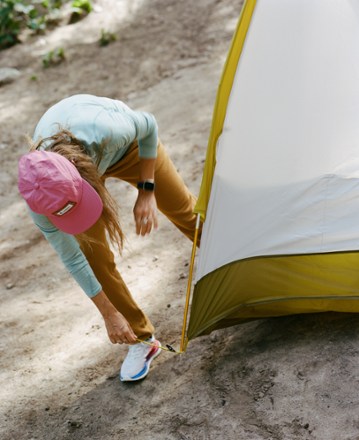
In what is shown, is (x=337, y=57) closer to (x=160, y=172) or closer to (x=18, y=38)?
(x=160, y=172)

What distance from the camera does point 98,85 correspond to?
266 inches

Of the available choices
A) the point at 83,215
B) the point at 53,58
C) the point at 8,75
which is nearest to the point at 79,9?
the point at 53,58

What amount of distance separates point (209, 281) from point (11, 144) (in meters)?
3.67

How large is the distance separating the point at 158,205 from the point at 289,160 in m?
0.72

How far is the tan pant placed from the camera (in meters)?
2.98

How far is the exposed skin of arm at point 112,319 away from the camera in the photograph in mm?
2809

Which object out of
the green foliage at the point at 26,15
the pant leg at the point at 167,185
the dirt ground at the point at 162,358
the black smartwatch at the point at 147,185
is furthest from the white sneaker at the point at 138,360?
the green foliage at the point at 26,15

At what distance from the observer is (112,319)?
2.86m

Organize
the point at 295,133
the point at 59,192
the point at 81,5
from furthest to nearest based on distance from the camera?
the point at 81,5
the point at 295,133
the point at 59,192

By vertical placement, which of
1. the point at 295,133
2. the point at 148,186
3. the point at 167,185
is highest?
the point at 295,133

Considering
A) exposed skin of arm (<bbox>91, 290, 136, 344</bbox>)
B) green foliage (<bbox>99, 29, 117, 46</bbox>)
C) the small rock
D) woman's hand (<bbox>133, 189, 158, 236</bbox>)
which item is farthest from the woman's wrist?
green foliage (<bbox>99, 29, 117, 46</bbox>)

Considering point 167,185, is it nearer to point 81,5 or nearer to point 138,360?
point 138,360

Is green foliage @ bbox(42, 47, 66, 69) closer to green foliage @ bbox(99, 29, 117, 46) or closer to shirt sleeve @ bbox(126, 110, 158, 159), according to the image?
green foliage @ bbox(99, 29, 117, 46)

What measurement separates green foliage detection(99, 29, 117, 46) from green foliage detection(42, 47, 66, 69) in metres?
0.44
